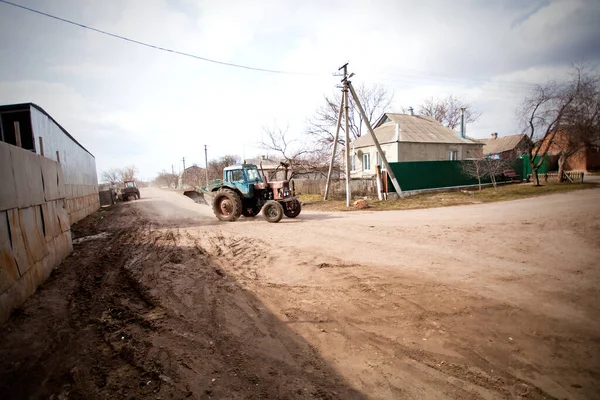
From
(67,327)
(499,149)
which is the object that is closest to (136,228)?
(67,327)

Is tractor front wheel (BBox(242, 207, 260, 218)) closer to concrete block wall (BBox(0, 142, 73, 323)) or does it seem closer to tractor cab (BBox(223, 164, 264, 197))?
tractor cab (BBox(223, 164, 264, 197))

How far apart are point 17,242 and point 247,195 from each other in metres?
7.51

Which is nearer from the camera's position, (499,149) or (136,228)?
(136,228)

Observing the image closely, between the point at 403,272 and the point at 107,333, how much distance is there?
13.8 feet

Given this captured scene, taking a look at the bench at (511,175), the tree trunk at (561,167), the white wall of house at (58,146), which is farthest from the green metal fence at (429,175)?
the white wall of house at (58,146)

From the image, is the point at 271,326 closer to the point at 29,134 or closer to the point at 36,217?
the point at 36,217

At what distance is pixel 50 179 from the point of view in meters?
5.69

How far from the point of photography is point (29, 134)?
10.5m

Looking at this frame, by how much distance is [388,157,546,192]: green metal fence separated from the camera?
16.1 meters

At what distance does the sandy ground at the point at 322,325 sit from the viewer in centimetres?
226

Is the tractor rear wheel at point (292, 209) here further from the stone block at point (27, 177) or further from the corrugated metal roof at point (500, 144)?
the corrugated metal roof at point (500, 144)

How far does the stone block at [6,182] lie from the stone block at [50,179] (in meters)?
1.42

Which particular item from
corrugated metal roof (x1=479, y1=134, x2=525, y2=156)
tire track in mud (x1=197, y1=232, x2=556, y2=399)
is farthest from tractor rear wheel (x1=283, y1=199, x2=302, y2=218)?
corrugated metal roof (x1=479, y1=134, x2=525, y2=156)

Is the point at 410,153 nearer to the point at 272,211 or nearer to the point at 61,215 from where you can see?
the point at 272,211
